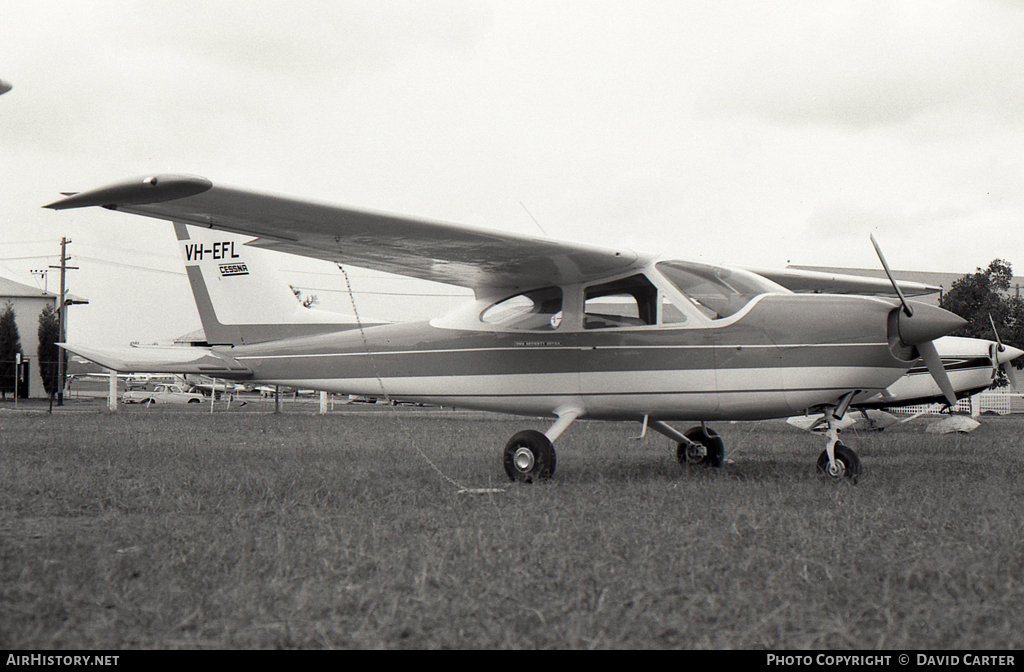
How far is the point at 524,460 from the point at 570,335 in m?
1.32

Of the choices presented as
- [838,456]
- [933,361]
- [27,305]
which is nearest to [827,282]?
[933,361]

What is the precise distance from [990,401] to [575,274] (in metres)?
27.0

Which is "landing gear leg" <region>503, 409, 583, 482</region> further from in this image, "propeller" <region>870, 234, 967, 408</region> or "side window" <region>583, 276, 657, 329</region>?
"propeller" <region>870, 234, 967, 408</region>

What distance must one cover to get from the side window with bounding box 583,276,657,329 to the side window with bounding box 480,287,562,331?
335 mm

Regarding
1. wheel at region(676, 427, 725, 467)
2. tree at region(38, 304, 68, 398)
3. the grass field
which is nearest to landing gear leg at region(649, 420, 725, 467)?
wheel at region(676, 427, 725, 467)

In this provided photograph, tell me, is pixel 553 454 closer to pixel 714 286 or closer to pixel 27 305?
pixel 714 286

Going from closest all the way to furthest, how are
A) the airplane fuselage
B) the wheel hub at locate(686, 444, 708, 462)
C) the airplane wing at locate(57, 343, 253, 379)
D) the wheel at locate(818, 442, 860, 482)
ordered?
the airplane fuselage → the wheel at locate(818, 442, 860, 482) → the wheel hub at locate(686, 444, 708, 462) → the airplane wing at locate(57, 343, 253, 379)

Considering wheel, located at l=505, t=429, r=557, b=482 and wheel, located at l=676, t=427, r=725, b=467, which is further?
wheel, located at l=676, t=427, r=725, b=467

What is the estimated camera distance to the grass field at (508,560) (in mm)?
2844

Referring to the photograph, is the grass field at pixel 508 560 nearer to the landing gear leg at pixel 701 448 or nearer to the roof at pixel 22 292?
the landing gear leg at pixel 701 448

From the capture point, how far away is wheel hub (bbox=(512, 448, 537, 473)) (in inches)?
284

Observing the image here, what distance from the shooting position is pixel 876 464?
29.3ft

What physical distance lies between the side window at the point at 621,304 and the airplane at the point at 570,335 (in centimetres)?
2

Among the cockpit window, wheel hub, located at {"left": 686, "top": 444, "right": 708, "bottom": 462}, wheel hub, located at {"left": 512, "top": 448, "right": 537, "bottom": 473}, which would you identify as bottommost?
wheel hub, located at {"left": 686, "top": 444, "right": 708, "bottom": 462}
